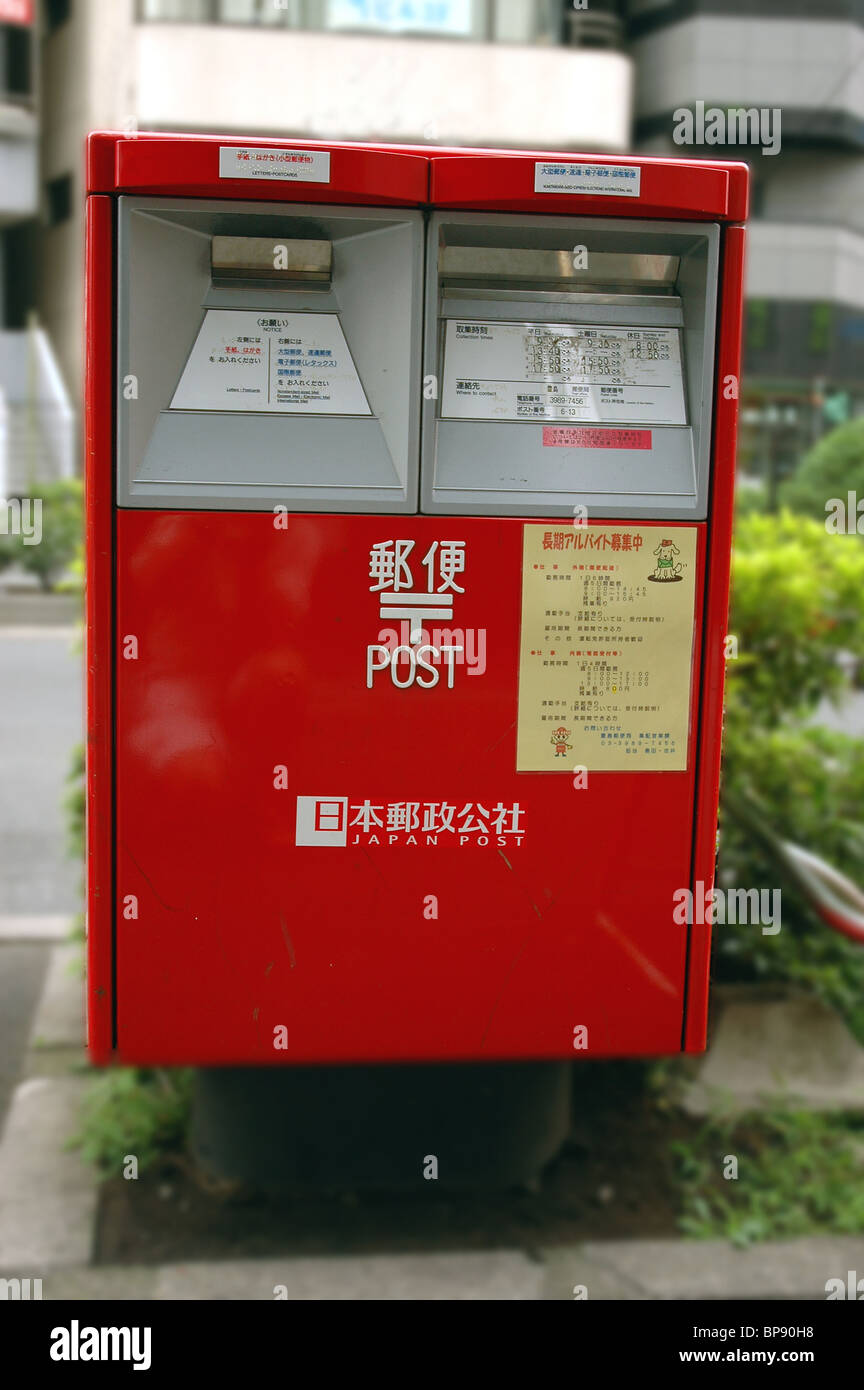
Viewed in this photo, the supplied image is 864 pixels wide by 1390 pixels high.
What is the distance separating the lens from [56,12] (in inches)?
1002

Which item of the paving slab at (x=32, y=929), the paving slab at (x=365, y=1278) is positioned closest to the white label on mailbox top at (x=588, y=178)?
the paving slab at (x=365, y=1278)

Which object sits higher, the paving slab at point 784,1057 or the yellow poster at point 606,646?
the yellow poster at point 606,646

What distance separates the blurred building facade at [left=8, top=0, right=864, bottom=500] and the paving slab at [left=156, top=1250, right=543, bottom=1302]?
1392 centimetres

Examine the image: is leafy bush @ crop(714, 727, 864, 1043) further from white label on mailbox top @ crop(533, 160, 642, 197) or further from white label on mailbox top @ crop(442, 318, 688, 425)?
white label on mailbox top @ crop(533, 160, 642, 197)

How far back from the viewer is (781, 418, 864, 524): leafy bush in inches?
587

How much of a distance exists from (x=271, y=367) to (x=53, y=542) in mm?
14633

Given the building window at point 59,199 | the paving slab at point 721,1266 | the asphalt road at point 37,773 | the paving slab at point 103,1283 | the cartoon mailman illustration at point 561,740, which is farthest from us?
the building window at point 59,199

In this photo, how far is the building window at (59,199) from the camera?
2405cm

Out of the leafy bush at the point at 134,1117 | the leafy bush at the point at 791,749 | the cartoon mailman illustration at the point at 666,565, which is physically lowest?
the leafy bush at the point at 134,1117

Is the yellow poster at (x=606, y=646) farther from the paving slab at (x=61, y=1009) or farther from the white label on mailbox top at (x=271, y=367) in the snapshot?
the paving slab at (x=61, y=1009)

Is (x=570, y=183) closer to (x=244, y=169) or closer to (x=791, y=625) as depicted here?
(x=244, y=169)

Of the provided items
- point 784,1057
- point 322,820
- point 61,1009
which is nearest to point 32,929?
point 61,1009

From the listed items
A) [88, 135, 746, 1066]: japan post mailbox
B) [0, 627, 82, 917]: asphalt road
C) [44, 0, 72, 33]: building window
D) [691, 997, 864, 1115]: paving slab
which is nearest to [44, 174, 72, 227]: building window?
[44, 0, 72, 33]: building window
